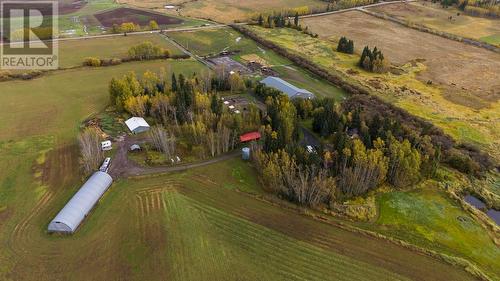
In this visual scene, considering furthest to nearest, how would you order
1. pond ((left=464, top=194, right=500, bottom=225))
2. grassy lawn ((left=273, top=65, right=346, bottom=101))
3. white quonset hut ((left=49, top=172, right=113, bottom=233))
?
grassy lawn ((left=273, top=65, right=346, bottom=101)) → pond ((left=464, top=194, right=500, bottom=225)) → white quonset hut ((left=49, top=172, right=113, bottom=233))

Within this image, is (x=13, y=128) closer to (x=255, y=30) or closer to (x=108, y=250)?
(x=108, y=250)

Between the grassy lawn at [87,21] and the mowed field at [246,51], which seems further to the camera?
the grassy lawn at [87,21]

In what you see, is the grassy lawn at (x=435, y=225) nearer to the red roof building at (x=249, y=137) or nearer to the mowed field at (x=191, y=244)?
the mowed field at (x=191, y=244)

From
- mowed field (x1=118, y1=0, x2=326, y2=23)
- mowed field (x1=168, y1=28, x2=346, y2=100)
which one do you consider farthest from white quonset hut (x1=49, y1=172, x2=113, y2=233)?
mowed field (x1=118, y1=0, x2=326, y2=23)

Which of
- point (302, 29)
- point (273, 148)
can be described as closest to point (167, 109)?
point (273, 148)

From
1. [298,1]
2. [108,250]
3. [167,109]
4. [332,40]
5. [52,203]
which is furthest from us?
[298,1]

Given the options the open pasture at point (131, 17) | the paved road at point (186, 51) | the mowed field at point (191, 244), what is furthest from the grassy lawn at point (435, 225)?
the open pasture at point (131, 17)

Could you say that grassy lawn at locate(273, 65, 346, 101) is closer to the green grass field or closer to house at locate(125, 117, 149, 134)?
the green grass field
